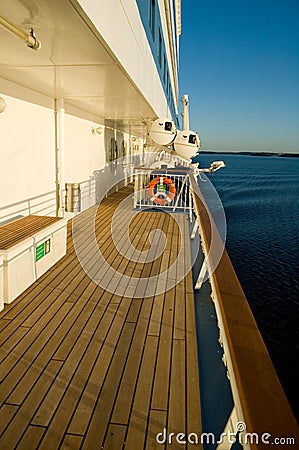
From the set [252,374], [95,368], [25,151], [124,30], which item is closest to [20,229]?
[25,151]

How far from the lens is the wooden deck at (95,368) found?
1576mm

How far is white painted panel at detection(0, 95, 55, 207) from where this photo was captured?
12.7ft

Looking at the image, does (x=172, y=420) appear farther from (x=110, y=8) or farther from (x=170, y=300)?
(x=110, y=8)

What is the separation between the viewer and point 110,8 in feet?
8.21

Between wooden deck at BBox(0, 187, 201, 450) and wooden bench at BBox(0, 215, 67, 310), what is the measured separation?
115 millimetres

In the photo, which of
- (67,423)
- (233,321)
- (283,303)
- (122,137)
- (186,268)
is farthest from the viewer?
(122,137)

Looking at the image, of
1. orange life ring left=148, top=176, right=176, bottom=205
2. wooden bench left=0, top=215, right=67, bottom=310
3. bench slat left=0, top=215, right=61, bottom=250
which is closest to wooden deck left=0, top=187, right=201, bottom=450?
wooden bench left=0, top=215, right=67, bottom=310

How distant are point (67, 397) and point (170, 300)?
134 centimetres

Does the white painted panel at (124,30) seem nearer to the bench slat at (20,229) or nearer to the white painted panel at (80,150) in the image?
the bench slat at (20,229)

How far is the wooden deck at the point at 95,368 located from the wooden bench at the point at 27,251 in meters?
0.11


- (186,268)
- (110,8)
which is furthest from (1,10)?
(186,268)

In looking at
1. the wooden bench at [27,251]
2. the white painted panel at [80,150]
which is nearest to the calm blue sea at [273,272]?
the wooden bench at [27,251]

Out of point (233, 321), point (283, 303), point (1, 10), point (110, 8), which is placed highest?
point (110, 8)

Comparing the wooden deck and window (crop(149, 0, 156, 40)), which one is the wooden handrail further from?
window (crop(149, 0, 156, 40))
